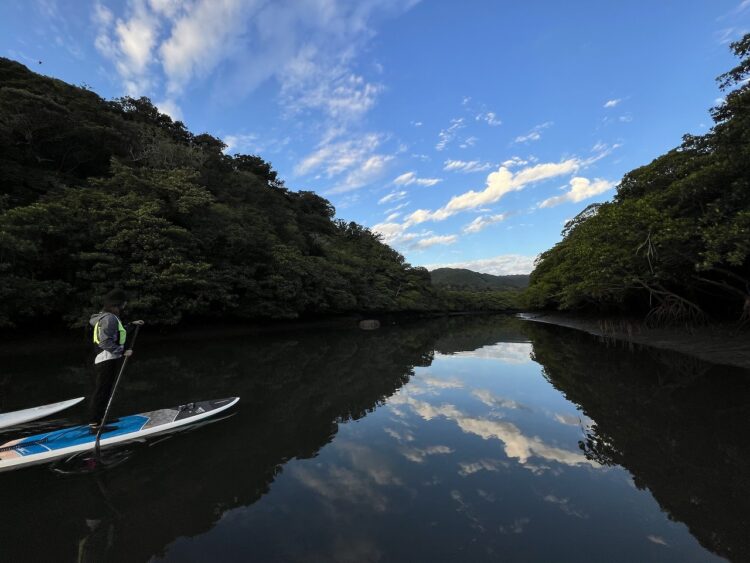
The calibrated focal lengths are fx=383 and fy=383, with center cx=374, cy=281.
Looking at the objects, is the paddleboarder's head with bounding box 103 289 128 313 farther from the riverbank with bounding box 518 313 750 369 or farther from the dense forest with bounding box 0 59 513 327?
the riverbank with bounding box 518 313 750 369

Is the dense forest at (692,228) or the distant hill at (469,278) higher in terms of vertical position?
the distant hill at (469,278)

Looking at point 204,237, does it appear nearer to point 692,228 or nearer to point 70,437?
point 70,437

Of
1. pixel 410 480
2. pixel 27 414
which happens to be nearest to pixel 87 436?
pixel 27 414

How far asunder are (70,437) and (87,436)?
0.66ft

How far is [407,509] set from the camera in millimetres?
3963

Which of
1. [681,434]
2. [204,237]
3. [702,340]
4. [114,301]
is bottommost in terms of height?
[681,434]

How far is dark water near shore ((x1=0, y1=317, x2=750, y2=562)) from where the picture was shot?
11.0 ft

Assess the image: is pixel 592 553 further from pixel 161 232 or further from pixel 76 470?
pixel 161 232

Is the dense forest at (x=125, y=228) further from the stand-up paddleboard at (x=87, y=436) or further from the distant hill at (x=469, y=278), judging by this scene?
the distant hill at (x=469, y=278)

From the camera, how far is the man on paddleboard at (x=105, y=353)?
5.45 m

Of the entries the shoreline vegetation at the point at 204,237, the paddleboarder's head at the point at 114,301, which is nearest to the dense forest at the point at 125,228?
the shoreline vegetation at the point at 204,237

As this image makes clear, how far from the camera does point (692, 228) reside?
42.4 feet

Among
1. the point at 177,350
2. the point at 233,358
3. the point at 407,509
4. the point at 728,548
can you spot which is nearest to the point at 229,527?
the point at 407,509

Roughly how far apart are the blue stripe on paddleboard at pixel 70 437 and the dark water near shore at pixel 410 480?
27 centimetres
